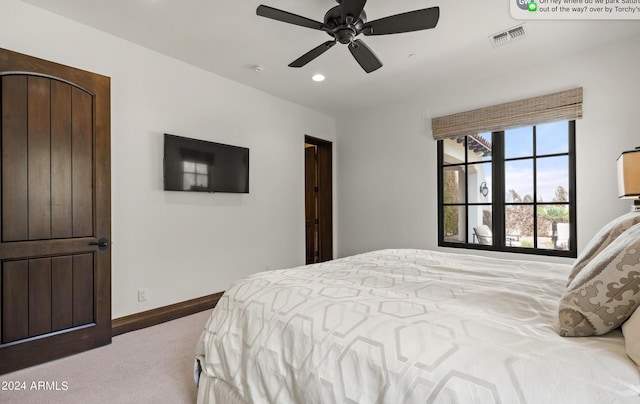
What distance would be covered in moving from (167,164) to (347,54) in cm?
211

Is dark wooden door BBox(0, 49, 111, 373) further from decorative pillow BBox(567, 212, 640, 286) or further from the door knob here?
decorative pillow BBox(567, 212, 640, 286)

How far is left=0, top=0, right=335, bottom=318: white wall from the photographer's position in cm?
260

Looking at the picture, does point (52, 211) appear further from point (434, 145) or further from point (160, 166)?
point (434, 145)

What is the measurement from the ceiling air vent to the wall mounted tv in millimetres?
2812

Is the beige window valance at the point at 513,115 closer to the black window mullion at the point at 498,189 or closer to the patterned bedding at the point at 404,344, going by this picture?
the black window mullion at the point at 498,189

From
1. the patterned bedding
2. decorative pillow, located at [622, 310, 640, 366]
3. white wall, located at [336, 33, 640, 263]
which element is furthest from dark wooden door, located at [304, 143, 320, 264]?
decorative pillow, located at [622, 310, 640, 366]

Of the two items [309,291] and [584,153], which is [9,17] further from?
[584,153]

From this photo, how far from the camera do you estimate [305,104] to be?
14.8 feet

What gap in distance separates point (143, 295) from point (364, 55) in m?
2.91

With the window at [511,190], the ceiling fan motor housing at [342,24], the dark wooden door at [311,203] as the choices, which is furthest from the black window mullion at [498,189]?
the dark wooden door at [311,203]

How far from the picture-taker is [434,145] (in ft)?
13.0

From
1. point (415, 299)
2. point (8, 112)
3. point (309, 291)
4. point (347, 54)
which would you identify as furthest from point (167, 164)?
point (415, 299)

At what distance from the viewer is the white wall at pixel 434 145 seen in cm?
283

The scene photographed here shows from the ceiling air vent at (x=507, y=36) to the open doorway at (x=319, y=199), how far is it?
8.83ft
